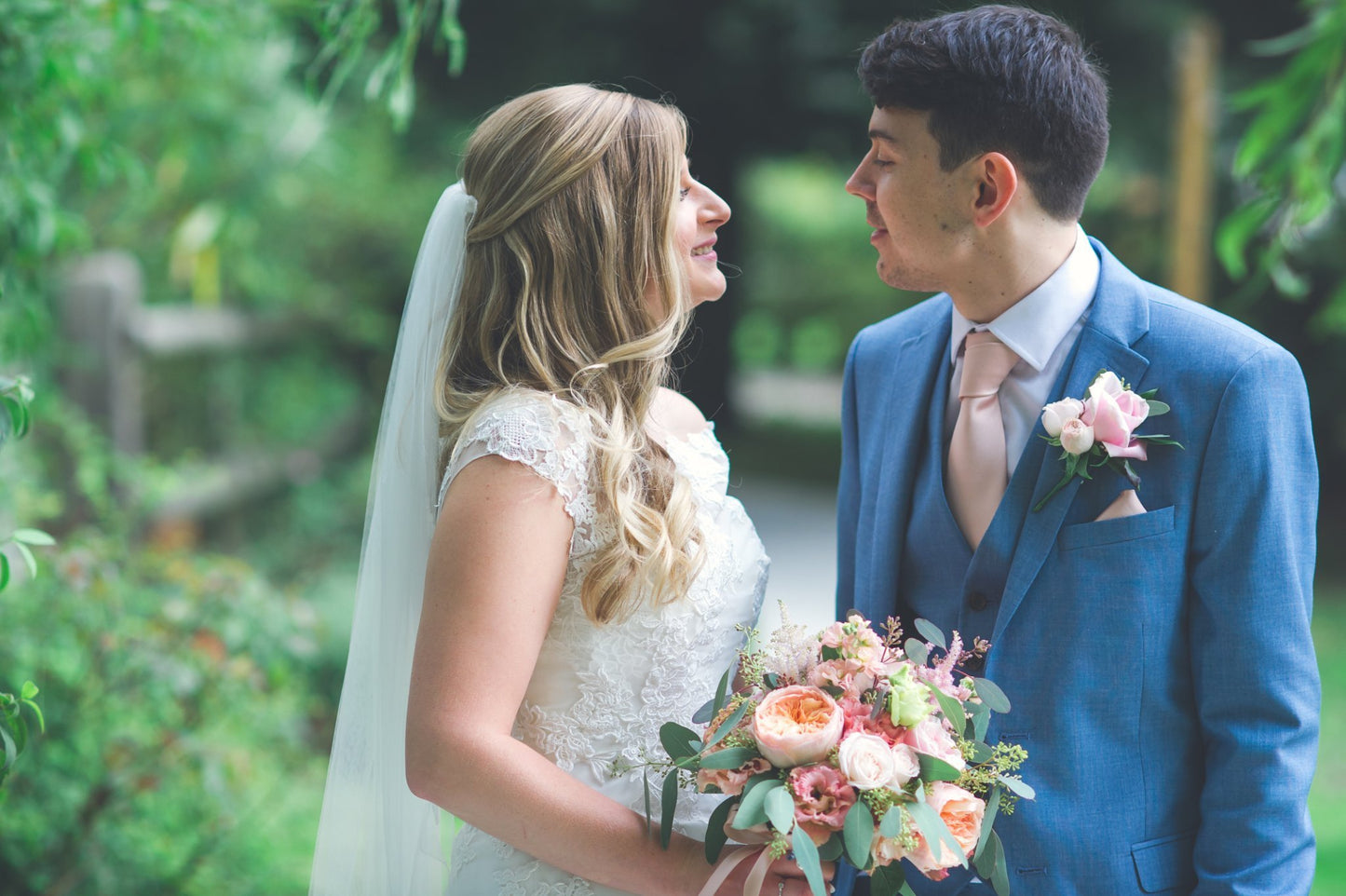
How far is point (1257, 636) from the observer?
6.58 ft

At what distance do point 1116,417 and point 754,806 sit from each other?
35.2 inches

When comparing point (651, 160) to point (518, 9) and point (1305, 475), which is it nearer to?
point (1305, 475)

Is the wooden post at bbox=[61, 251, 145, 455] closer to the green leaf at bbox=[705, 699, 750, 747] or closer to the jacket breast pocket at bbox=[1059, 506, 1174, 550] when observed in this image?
the green leaf at bbox=[705, 699, 750, 747]

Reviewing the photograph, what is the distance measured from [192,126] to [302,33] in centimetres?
453

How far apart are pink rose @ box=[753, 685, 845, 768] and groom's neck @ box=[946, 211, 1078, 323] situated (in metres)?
0.92

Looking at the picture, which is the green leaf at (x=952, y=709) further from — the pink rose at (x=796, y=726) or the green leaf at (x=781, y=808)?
the green leaf at (x=781, y=808)

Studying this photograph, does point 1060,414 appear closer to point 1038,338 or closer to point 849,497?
point 1038,338

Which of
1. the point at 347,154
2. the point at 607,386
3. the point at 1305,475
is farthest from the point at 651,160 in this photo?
the point at 347,154

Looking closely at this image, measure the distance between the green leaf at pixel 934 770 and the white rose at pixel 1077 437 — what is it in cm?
62

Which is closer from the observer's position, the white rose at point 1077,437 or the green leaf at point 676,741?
the green leaf at point 676,741

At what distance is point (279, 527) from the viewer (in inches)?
313

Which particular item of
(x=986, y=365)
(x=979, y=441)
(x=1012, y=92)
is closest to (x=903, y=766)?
(x=979, y=441)

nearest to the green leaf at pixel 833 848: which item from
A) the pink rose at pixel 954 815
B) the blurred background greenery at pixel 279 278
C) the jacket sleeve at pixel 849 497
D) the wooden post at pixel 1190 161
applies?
the pink rose at pixel 954 815

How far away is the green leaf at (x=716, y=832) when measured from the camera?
1861 mm
